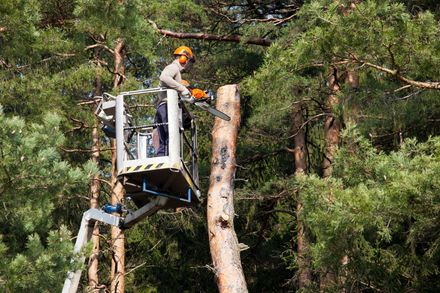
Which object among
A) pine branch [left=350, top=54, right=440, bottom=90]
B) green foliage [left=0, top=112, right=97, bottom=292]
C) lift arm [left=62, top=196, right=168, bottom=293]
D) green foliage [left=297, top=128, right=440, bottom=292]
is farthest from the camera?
pine branch [left=350, top=54, right=440, bottom=90]

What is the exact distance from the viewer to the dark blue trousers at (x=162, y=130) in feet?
36.2

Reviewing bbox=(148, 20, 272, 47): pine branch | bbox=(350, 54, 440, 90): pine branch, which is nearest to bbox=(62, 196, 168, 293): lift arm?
bbox=(350, 54, 440, 90): pine branch

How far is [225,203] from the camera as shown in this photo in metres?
12.2

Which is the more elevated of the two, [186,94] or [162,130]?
[186,94]

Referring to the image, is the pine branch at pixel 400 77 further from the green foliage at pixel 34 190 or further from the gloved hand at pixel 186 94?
the green foliage at pixel 34 190

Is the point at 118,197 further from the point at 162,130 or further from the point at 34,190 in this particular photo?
the point at 162,130

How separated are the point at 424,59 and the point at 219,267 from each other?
4177 millimetres

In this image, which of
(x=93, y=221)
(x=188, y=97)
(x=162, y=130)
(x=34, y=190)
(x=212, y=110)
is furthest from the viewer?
(x=212, y=110)

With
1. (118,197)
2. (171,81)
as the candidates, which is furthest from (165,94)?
(118,197)

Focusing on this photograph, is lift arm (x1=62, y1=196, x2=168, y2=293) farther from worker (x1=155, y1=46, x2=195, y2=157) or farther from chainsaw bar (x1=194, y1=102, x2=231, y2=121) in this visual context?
chainsaw bar (x1=194, y1=102, x2=231, y2=121)

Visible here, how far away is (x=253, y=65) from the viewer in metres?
22.2

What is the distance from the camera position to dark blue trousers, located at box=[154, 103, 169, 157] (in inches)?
434

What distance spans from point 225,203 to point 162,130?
59.1 inches

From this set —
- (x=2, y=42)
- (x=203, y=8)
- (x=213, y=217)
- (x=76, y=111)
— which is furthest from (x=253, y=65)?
(x=213, y=217)
